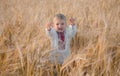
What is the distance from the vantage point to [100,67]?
1.30 metres

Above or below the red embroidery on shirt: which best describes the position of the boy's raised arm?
above

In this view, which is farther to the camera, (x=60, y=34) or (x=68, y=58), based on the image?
(x=60, y=34)

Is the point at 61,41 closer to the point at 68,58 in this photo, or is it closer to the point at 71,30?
the point at 71,30

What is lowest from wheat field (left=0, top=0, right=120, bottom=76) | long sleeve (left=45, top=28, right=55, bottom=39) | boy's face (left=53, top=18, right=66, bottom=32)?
wheat field (left=0, top=0, right=120, bottom=76)

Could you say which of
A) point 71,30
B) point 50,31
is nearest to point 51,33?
point 50,31

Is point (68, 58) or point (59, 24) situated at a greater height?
point (59, 24)

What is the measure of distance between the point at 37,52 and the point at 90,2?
1.80m

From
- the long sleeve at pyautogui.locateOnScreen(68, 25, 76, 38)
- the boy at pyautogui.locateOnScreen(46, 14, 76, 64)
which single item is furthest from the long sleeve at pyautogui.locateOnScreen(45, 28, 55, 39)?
the long sleeve at pyautogui.locateOnScreen(68, 25, 76, 38)

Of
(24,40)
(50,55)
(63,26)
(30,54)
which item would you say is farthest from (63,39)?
(30,54)

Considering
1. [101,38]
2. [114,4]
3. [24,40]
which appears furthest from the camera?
[114,4]

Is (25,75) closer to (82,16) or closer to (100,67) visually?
(100,67)

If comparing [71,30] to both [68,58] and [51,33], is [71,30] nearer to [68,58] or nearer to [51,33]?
[51,33]

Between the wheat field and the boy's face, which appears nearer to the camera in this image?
the wheat field

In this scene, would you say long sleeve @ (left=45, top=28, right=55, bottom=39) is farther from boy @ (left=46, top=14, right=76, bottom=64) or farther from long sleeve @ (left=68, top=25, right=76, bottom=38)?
long sleeve @ (left=68, top=25, right=76, bottom=38)
